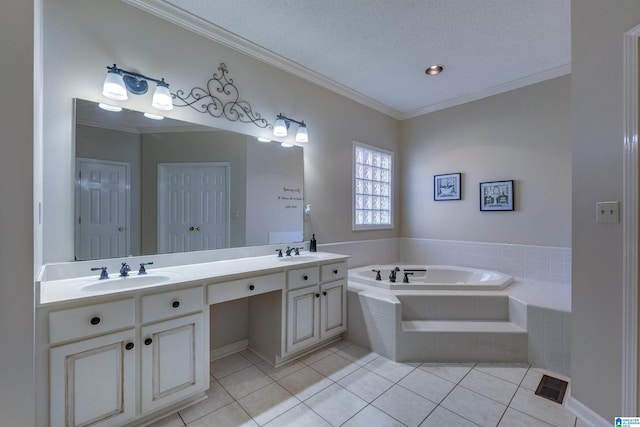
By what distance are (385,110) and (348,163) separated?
1108 mm

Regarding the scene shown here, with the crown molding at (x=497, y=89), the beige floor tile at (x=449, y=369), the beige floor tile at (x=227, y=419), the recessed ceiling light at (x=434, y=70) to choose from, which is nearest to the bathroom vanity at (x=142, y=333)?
the beige floor tile at (x=227, y=419)

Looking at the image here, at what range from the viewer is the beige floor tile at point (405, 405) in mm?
1569

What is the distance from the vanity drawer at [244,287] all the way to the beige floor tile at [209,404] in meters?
0.63

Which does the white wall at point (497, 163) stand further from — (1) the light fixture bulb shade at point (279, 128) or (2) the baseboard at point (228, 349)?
(2) the baseboard at point (228, 349)

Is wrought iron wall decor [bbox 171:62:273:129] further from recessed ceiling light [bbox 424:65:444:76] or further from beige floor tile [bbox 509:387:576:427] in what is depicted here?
beige floor tile [bbox 509:387:576:427]

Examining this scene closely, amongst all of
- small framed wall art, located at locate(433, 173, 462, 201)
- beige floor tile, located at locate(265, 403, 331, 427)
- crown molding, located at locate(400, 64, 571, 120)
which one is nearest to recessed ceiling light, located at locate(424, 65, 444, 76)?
crown molding, located at locate(400, 64, 571, 120)

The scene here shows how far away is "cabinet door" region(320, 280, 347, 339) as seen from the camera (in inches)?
91.8

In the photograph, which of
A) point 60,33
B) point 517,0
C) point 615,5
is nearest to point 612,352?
point 615,5

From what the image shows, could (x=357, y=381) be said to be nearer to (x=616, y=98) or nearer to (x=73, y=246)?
(x=73, y=246)

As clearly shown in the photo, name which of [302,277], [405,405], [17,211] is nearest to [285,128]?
[302,277]

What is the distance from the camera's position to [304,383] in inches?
75.0

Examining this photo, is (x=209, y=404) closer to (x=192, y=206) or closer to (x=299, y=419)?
(x=299, y=419)

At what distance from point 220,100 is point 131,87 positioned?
0.62 m

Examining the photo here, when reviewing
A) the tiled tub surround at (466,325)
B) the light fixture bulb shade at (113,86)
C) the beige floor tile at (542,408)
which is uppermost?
the light fixture bulb shade at (113,86)
